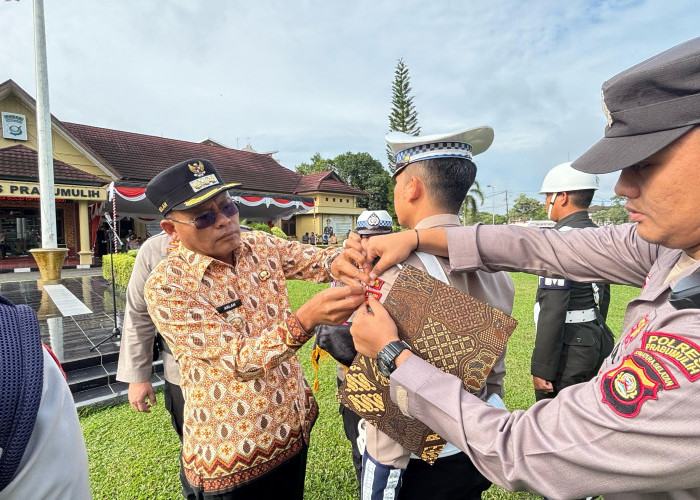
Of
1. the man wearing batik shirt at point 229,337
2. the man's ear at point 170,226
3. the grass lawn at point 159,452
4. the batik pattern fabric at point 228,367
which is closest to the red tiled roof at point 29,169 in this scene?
the grass lawn at point 159,452

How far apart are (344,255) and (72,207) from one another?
1935 centimetres

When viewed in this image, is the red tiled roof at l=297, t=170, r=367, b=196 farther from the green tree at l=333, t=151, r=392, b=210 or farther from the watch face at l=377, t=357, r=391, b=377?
the watch face at l=377, t=357, r=391, b=377

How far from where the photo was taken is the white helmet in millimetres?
2953

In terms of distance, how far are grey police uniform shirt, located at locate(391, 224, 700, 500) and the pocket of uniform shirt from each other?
72.2 inches

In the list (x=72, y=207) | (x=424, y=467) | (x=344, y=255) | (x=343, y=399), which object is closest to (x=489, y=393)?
(x=424, y=467)

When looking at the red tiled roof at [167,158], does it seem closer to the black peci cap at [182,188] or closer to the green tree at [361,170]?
the green tree at [361,170]

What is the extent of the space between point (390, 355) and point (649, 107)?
0.83 meters

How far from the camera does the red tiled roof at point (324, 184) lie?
27827mm

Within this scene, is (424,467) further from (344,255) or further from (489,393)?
(344,255)

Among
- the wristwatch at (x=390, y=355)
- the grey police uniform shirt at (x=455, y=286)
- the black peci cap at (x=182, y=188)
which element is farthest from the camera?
the black peci cap at (x=182, y=188)

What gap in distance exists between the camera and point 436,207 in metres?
1.48

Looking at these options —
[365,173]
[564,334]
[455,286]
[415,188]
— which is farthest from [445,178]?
[365,173]

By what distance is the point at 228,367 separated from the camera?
141cm

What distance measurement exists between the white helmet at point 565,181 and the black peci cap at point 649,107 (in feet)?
7.61
